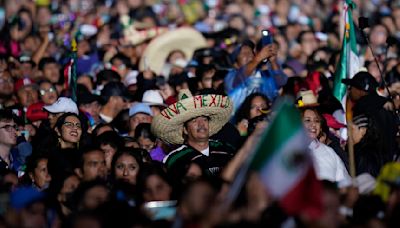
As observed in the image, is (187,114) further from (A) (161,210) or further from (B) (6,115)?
(A) (161,210)

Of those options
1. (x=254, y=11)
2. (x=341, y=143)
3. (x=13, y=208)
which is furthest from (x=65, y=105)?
(x=254, y=11)

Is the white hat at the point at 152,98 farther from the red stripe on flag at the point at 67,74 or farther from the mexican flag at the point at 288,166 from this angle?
the mexican flag at the point at 288,166

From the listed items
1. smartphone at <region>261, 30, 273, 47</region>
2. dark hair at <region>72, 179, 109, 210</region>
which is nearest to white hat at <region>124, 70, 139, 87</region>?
smartphone at <region>261, 30, 273, 47</region>

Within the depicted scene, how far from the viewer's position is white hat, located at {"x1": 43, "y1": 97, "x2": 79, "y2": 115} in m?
14.3

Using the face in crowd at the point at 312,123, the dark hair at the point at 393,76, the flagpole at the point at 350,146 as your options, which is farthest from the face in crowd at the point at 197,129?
the dark hair at the point at 393,76

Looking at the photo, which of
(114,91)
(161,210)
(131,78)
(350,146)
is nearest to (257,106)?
(114,91)

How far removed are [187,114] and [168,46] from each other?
636 centimetres

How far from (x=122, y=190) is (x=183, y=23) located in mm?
12588

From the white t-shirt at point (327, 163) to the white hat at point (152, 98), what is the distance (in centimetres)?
382

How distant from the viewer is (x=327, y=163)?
1177 cm

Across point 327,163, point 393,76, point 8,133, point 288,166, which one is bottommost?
point 327,163

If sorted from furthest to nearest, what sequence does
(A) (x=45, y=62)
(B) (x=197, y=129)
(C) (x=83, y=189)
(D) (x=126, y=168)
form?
(A) (x=45, y=62) < (B) (x=197, y=129) < (D) (x=126, y=168) < (C) (x=83, y=189)

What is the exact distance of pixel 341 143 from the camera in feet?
45.4

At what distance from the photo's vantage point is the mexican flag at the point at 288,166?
834 centimetres
